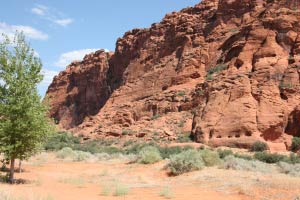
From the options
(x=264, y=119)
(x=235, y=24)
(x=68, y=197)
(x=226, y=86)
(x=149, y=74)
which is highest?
(x=235, y=24)

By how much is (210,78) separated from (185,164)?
29.8 metres

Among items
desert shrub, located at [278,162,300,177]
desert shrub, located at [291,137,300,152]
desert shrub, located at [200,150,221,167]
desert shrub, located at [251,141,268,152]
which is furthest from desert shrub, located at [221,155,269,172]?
desert shrub, located at [291,137,300,152]

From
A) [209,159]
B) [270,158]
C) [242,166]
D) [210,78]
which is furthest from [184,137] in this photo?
[242,166]

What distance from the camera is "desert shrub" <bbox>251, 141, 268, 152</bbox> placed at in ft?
103

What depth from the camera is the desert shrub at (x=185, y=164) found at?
61.3 ft

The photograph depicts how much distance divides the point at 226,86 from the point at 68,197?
97.5 feet

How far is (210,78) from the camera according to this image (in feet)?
156

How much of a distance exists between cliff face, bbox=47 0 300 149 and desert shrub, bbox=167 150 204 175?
7097 millimetres

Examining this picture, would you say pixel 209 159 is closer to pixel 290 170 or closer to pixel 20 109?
pixel 290 170

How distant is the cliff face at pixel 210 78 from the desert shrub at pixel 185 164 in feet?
23.3

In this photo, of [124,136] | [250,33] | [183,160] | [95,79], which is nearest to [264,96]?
[250,33]

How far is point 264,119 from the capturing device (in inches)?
1378

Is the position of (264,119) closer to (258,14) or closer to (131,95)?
(258,14)

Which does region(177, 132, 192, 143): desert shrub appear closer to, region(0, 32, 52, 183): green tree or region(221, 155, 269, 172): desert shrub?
region(221, 155, 269, 172): desert shrub
